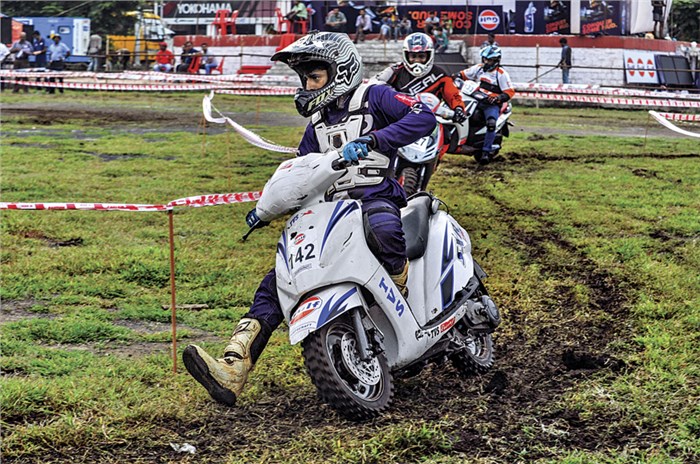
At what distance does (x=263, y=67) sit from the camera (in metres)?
35.4

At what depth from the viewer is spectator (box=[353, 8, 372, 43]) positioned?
34.6 m

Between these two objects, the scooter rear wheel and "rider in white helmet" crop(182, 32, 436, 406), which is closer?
"rider in white helmet" crop(182, 32, 436, 406)

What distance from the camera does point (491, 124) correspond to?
594 inches

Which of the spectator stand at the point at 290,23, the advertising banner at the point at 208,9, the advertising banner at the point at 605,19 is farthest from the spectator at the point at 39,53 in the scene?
the advertising banner at the point at 605,19

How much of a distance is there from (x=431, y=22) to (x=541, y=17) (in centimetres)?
376

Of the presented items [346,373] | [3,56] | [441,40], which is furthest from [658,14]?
[346,373]

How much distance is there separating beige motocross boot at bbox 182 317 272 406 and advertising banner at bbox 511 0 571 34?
29.3 meters

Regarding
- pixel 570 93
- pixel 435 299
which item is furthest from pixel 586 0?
pixel 435 299

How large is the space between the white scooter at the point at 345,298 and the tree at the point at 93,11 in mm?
48264

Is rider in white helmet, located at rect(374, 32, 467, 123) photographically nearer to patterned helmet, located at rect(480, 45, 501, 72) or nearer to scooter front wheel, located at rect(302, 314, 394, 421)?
patterned helmet, located at rect(480, 45, 501, 72)

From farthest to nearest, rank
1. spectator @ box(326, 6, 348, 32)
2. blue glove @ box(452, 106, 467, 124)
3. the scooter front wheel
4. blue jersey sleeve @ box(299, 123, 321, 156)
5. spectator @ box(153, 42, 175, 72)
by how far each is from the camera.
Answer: spectator @ box(153, 42, 175, 72) → spectator @ box(326, 6, 348, 32) → blue glove @ box(452, 106, 467, 124) → blue jersey sleeve @ box(299, 123, 321, 156) → the scooter front wheel

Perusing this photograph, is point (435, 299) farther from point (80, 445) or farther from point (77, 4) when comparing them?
point (77, 4)

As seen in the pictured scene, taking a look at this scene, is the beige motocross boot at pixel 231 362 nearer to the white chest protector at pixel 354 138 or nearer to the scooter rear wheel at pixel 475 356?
the white chest protector at pixel 354 138

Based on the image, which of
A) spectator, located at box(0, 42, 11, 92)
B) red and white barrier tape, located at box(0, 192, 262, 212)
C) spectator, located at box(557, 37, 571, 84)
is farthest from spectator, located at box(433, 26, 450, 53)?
red and white barrier tape, located at box(0, 192, 262, 212)
